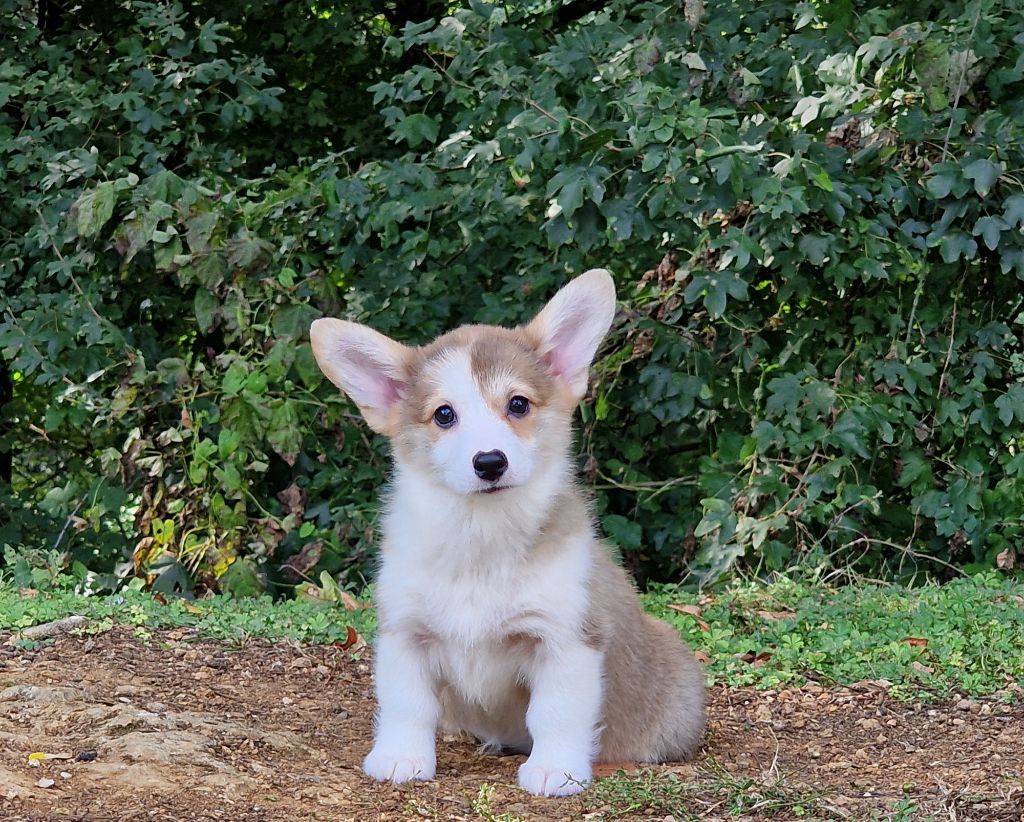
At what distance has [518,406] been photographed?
4.33 m

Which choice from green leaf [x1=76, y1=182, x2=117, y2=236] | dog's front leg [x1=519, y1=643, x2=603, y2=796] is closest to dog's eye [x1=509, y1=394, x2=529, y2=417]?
dog's front leg [x1=519, y1=643, x2=603, y2=796]

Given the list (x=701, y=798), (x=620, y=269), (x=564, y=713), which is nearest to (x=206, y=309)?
(x=620, y=269)

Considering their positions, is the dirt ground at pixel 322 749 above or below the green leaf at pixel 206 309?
below

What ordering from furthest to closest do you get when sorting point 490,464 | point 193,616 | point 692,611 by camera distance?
1. point 692,611
2. point 193,616
3. point 490,464

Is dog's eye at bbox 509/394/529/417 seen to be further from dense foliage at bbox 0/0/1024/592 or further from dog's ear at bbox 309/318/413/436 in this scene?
dense foliage at bbox 0/0/1024/592

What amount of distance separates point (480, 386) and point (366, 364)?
55 centimetres

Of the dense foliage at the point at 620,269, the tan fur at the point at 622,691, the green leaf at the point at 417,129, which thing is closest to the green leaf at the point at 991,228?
the dense foliage at the point at 620,269

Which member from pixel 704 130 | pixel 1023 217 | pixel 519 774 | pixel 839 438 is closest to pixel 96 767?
pixel 519 774

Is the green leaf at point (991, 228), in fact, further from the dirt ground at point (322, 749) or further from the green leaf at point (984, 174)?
the dirt ground at point (322, 749)

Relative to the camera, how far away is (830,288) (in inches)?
325

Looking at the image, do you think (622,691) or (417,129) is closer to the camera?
(622,691)

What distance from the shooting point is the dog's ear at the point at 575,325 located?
4.59 metres

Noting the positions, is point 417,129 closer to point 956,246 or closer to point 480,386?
point 956,246

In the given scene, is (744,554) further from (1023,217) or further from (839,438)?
(1023,217)
